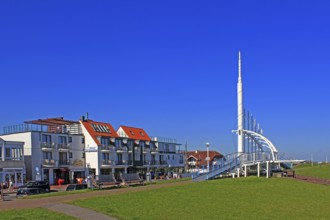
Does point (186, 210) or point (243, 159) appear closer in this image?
point (186, 210)

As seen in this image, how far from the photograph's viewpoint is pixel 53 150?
218ft

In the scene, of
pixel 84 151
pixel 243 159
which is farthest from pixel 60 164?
pixel 243 159

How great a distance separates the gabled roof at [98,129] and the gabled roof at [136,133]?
4.69m

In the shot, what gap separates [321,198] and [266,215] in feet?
29.3

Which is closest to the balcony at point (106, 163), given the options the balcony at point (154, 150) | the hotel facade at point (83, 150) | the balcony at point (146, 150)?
the hotel facade at point (83, 150)

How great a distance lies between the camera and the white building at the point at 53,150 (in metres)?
62.8

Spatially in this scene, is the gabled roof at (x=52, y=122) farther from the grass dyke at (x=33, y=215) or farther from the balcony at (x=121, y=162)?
Answer: the grass dyke at (x=33, y=215)

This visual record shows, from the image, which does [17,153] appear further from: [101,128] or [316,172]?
[316,172]

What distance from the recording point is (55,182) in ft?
215

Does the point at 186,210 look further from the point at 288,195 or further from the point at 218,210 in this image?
the point at 288,195

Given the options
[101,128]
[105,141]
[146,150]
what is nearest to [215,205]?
[105,141]

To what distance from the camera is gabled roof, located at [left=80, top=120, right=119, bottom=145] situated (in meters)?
75.4

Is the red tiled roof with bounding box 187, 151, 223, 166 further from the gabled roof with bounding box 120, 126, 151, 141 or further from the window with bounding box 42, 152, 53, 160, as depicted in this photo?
the window with bounding box 42, 152, 53, 160

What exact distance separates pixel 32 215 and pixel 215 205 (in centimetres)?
756
